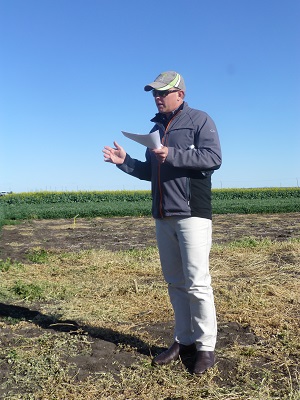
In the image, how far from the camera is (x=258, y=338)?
3807 mm

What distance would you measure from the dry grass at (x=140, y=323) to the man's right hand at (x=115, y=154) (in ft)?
4.56

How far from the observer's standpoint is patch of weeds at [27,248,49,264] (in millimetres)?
7636

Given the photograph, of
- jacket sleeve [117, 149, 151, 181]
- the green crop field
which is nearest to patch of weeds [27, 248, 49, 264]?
jacket sleeve [117, 149, 151, 181]

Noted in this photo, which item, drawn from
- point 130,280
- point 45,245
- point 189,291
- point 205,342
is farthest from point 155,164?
point 45,245

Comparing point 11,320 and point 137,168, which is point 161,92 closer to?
point 137,168

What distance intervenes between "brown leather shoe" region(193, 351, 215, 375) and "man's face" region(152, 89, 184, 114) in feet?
5.26

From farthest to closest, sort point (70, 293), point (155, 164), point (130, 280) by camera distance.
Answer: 1. point (130, 280)
2. point (70, 293)
3. point (155, 164)

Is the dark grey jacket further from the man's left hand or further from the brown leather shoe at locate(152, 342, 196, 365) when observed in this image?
the brown leather shoe at locate(152, 342, 196, 365)

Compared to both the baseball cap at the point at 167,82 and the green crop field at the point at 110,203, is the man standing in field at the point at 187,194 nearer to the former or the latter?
the baseball cap at the point at 167,82

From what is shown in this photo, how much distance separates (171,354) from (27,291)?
264cm

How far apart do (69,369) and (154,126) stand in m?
1.74

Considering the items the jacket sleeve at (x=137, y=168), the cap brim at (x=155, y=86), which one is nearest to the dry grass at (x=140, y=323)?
the jacket sleeve at (x=137, y=168)

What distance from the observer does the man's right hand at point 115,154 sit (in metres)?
3.28

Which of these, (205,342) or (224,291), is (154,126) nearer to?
(205,342)
